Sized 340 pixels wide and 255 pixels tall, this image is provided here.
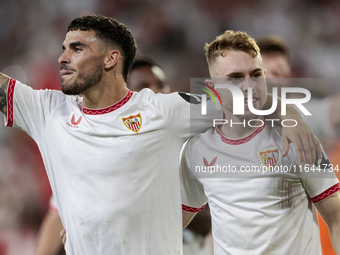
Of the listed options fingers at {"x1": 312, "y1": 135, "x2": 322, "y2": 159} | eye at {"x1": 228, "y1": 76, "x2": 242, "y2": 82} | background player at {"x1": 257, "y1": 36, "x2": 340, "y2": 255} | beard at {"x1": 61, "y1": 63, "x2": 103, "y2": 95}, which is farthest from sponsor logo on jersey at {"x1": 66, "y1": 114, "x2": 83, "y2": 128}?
background player at {"x1": 257, "y1": 36, "x2": 340, "y2": 255}

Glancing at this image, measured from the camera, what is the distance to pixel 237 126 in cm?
206

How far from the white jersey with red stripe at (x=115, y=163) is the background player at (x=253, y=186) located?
18 centimetres

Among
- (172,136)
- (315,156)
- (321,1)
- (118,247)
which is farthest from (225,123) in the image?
(321,1)

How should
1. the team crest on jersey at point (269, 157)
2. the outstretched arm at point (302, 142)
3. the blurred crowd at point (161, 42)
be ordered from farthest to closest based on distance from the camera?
the blurred crowd at point (161, 42)
the team crest on jersey at point (269, 157)
the outstretched arm at point (302, 142)

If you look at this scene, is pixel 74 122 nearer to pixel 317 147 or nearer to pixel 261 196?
pixel 261 196

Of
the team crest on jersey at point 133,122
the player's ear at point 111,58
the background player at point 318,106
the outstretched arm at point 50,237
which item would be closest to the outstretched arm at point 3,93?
the player's ear at point 111,58

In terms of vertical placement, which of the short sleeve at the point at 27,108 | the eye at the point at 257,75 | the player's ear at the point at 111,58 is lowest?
the short sleeve at the point at 27,108

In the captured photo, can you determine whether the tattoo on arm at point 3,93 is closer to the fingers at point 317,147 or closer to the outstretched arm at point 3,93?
the outstretched arm at point 3,93

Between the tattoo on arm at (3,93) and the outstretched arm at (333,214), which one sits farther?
the tattoo on arm at (3,93)

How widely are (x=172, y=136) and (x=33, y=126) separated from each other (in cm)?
82

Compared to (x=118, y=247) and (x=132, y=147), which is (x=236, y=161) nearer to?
(x=132, y=147)

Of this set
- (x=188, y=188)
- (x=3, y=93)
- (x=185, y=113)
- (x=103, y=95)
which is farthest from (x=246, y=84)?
(x=3, y=93)

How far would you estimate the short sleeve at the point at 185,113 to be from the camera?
6.51ft

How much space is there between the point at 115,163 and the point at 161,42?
6.96ft
